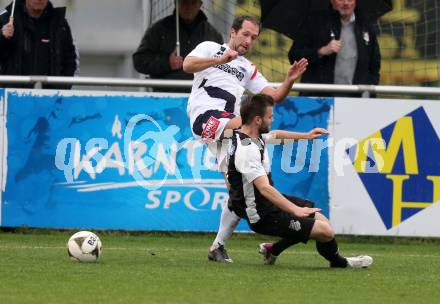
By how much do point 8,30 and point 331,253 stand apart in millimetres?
5033

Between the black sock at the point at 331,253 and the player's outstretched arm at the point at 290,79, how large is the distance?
5.09 feet

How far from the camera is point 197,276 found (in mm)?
9547

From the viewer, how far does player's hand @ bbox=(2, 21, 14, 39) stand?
13672mm

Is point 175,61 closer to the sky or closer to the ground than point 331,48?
closer to the ground

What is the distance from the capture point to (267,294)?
8500 millimetres

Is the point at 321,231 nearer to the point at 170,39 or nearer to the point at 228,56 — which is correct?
the point at 228,56

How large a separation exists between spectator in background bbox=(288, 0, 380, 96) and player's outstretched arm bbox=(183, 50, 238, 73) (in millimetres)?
3167

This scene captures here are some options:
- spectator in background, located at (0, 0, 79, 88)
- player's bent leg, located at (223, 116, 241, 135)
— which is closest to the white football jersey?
player's bent leg, located at (223, 116, 241, 135)

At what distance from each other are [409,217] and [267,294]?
5541 millimetres

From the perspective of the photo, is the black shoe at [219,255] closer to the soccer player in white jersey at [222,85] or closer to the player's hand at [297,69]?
the soccer player in white jersey at [222,85]

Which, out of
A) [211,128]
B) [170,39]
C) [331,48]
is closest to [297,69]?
[211,128]

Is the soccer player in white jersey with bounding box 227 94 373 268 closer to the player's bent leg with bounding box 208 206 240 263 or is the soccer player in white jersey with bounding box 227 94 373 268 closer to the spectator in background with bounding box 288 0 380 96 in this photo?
the player's bent leg with bounding box 208 206 240 263

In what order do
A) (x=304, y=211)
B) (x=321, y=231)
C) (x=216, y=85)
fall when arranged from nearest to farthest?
(x=304, y=211), (x=321, y=231), (x=216, y=85)

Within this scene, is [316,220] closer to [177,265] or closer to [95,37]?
[177,265]
